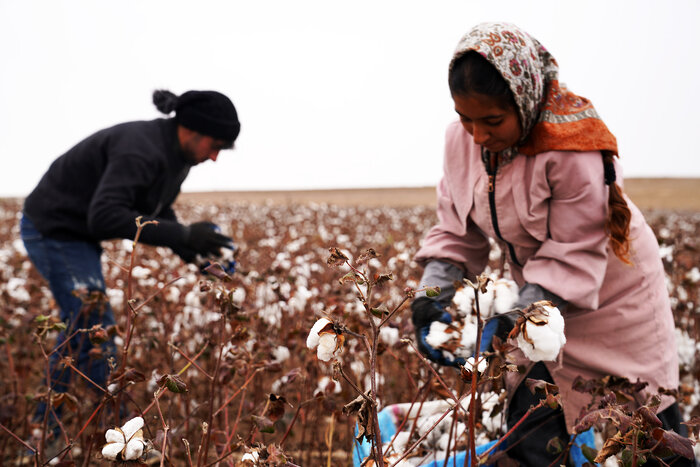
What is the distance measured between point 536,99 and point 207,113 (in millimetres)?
1511

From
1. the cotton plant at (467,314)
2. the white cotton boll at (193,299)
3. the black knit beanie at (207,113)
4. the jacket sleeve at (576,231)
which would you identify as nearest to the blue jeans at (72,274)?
the white cotton boll at (193,299)

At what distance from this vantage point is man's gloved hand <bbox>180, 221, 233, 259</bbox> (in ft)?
7.30

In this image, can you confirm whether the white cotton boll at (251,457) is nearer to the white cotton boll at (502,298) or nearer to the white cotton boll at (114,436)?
the white cotton boll at (114,436)

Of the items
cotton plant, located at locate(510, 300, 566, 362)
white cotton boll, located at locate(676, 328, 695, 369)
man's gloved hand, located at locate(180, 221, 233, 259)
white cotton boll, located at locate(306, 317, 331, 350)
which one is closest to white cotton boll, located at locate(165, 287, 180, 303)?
man's gloved hand, located at locate(180, 221, 233, 259)

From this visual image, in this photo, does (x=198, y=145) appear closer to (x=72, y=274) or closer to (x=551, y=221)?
(x=72, y=274)

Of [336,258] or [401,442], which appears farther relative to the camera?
[401,442]

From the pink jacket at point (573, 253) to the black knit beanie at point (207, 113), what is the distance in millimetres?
1147

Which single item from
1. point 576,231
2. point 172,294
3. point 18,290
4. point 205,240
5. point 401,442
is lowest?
point 18,290

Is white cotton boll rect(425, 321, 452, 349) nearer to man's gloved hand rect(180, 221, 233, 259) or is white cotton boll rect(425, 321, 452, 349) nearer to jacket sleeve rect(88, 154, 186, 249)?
man's gloved hand rect(180, 221, 233, 259)

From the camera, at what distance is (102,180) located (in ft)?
7.43

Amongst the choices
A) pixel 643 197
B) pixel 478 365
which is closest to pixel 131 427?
pixel 478 365

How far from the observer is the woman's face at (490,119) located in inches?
57.8

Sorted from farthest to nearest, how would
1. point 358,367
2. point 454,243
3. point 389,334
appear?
point 358,367 → point 389,334 → point 454,243

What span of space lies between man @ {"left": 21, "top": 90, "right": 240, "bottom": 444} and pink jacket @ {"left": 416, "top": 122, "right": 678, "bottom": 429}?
1.06m
